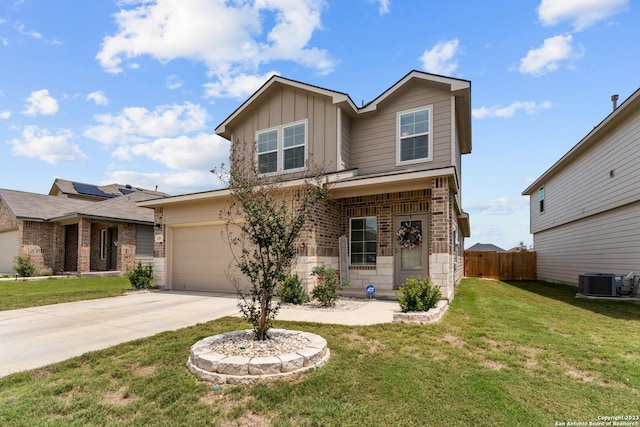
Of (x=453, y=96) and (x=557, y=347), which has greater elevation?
(x=453, y=96)

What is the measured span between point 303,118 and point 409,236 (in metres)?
5.07

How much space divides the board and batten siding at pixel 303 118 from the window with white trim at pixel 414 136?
197 centimetres

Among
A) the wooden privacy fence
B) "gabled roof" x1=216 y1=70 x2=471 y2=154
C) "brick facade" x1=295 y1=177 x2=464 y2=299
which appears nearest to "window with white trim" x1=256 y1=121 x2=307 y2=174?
"gabled roof" x1=216 y1=70 x2=471 y2=154

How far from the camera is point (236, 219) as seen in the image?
10.1 meters

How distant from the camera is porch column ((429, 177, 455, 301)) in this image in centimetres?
786

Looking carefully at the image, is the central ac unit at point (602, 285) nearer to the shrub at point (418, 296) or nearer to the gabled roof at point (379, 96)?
the gabled roof at point (379, 96)

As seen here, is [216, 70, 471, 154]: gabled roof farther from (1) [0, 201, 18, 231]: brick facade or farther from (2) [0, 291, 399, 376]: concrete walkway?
(1) [0, 201, 18, 231]: brick facade

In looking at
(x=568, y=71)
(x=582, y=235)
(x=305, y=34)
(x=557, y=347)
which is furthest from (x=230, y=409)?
(x=582, y=235)

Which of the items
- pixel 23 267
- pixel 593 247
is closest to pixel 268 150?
pixel 593 247

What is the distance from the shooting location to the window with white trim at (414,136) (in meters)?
10.1

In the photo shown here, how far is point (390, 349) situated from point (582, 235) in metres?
13.4

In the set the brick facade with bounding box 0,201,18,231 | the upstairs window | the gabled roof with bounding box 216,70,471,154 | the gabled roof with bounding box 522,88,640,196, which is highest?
the gabled roof with bounding box 216,70,471,154

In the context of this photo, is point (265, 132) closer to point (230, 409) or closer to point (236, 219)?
point (236, 219)

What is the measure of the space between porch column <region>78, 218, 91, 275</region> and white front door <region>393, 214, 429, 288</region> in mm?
14857
